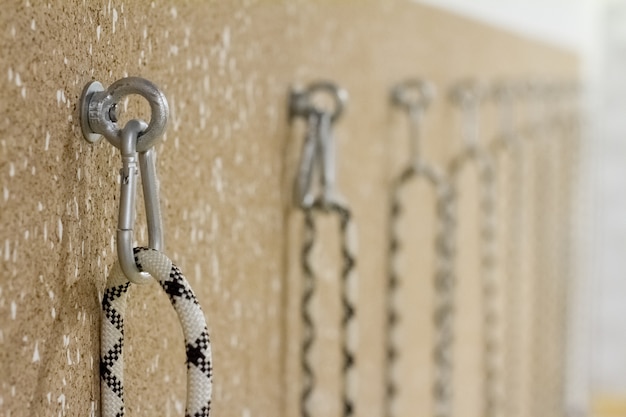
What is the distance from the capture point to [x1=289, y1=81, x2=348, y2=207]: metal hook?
623 mm

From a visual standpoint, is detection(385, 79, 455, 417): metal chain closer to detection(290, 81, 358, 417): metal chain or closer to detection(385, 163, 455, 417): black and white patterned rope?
detection(385, 163, 455, 417): black and white patterned rope

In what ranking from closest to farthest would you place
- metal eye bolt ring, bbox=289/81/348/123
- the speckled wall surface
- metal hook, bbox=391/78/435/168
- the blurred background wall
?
the speckled wall surface
metal eye bolt ring, bbox=289/81/348/123
metal hook, bbox=391/78/435/168
the blurred background wall

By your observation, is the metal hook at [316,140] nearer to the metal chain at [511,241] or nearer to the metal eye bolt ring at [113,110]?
the metal eye bolt ring at [113,110]

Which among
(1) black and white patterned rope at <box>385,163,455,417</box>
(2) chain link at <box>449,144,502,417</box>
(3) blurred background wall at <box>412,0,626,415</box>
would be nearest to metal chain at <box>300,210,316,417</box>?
(1) black and white patterned rope at <box>385,163,455,417</box>

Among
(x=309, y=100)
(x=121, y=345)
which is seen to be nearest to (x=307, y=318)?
(x=309, y=100)

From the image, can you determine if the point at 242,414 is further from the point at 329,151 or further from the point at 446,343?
the point at 446,343

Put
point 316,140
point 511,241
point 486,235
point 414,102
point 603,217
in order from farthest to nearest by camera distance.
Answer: point 603,217 → point 511,241 → point 486,235 → point 414,102 → point 316,140

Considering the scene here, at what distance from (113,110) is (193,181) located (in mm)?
116

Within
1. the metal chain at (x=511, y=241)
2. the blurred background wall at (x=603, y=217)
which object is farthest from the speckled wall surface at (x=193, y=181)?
the blurred background wall at (x=603, y=217)

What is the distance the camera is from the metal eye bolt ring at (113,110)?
39 centimetres

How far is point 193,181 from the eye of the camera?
518 mm

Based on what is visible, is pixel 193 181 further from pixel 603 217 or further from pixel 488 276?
pixel 603 217

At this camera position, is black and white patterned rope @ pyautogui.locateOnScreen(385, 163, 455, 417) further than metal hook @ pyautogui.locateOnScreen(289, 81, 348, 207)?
Yes

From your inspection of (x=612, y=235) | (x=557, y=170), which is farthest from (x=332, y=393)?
(x=612, y=235)
